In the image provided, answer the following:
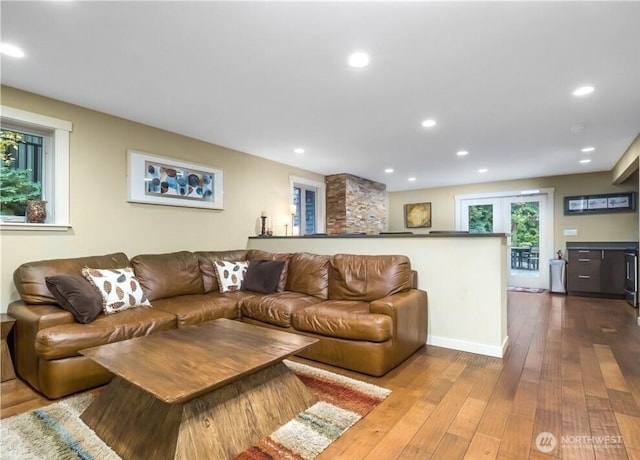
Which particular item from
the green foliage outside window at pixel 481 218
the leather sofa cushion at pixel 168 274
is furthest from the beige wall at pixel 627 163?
the leather sofa cushion at pixel 168 274

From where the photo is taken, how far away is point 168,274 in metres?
3.45

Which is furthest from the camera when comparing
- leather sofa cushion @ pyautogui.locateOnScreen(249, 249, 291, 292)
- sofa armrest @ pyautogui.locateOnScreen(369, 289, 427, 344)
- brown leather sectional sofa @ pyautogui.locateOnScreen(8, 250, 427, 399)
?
leather sofa cushion @ pyautogui.locateOnScreen(249, 249, 291, 292)

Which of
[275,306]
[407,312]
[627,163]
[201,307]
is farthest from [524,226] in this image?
[201,307]

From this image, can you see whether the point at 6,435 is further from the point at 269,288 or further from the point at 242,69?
the point at 242,69

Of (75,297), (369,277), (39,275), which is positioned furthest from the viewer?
(369,277)

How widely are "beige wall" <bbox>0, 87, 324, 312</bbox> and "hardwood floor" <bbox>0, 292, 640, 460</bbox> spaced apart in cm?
116

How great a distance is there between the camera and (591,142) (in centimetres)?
430

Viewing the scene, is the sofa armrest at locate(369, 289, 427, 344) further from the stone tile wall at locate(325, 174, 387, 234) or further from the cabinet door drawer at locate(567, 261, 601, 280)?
the cabinet door drawer at locate(567, 261, 601, 280)

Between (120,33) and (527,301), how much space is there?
6284mm

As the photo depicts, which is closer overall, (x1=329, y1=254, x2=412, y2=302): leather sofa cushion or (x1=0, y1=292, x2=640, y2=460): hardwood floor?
(x1=0, y1=292, x2=640, y2=460): hardwood floor

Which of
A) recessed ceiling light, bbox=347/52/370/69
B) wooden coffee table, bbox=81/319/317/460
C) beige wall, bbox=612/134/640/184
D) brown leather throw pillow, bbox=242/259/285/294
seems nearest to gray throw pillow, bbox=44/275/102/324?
wooden coffee table, bbox=81/319/317/460

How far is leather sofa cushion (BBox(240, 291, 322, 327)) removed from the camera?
3031 mm

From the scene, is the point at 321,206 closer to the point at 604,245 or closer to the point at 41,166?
the point at 41,166

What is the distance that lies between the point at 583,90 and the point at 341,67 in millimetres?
2107
